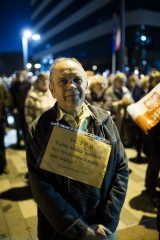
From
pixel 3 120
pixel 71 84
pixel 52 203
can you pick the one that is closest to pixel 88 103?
pixel 71 84

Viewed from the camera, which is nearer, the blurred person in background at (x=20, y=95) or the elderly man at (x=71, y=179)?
the elderly man at (x=71, y=179)

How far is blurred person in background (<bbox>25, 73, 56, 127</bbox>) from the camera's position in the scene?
5.18m

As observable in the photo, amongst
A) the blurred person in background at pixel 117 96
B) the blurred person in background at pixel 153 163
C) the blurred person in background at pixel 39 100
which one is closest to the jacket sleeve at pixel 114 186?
the blurred person in background at pixel 153 163

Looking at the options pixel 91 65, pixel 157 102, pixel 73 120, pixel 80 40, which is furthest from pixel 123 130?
pixel 80 40

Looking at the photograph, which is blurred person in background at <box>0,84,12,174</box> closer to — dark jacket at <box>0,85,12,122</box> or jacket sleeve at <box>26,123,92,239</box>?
dark jacket at <box>0,85,12,122</box>

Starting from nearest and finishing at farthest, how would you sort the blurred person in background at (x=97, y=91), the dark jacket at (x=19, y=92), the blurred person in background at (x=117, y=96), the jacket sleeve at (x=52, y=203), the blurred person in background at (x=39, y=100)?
the jacket sleeve at (x=52, y=203) → the blurred person in background at (x=39, y=100) → the blurred person in background at (x=97, y=91) → the blurred person in background at (x=117, y=96) → the dark jacket at (x=19, y=92)

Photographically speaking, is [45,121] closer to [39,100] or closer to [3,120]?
[39,100]

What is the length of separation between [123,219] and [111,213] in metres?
2.20

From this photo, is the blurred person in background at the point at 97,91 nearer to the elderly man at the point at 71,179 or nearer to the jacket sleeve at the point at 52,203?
the elderly man at the point at 71,179

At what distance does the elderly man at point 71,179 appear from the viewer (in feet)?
5.85

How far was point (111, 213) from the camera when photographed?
1865 mm

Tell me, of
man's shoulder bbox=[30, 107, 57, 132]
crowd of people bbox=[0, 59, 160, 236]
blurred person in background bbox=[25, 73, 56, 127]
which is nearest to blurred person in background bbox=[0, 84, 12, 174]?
crowd of people bbox=[0, 59, 160, 236]

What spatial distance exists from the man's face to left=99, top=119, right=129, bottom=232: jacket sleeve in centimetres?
32

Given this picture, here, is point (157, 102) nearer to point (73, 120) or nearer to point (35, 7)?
point (73, 120)
